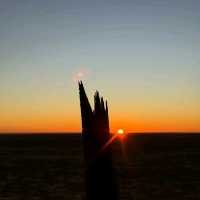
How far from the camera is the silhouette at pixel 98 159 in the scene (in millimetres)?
10359

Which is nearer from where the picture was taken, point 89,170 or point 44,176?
point 89,170

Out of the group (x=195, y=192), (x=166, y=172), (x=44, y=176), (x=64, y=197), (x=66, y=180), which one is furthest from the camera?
(x=166, y=172)

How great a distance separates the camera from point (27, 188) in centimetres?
4391

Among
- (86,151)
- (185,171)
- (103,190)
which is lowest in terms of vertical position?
(185,171)

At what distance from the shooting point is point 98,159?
10.5 m

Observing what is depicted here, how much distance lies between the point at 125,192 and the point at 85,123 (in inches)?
1209

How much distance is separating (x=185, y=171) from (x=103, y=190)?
5104 cm

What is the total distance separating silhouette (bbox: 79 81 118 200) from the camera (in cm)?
1036

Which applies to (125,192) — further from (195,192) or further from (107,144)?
(107,144)

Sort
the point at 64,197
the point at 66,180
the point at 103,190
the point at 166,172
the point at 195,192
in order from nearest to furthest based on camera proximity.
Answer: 1. the point at 103,190
2. the point at 64,197
3. the point at 195,192
4. the point at 66,180
5. the point at 166,172

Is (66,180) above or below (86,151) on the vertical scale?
below

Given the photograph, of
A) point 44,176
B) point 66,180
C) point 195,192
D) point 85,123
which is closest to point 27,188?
point 66,180

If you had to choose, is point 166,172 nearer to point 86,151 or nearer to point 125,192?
point 125,192

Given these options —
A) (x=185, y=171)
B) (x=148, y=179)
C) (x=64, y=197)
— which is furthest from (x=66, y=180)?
(x=185, y=171)
